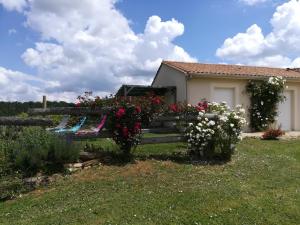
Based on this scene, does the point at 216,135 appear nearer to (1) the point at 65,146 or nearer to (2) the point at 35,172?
(1) the point at 65,146

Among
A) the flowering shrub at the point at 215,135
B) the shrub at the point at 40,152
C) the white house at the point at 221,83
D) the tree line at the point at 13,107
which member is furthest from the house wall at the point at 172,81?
the shrub at the point at 40,152

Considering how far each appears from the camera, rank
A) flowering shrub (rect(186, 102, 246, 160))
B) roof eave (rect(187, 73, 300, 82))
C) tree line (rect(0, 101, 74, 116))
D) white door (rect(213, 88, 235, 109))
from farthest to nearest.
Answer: tree line (rect(0, 101, 74, 116)), white door (rect(213, 88, 235, 109)), roof eave (rect(187, 73, 300, 82)), flowering shrub (rect(186, 102, 246, 160))

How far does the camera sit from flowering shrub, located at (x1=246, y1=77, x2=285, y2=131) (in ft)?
63.4

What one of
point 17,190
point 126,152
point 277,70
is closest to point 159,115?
point 126,152

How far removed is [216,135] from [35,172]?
4540mm

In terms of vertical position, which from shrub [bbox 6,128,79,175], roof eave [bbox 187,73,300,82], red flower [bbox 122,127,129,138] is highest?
roof eave [bbox 187,73,300,82]

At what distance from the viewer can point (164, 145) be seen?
1239 centimetres

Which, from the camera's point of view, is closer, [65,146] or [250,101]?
[65,146]

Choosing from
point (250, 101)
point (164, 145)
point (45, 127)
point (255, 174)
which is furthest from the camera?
point (250, 101)

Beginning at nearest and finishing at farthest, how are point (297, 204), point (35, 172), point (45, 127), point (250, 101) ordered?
point (297, 204) < point (35, 172) < point (45, 127) < point (250, 101)

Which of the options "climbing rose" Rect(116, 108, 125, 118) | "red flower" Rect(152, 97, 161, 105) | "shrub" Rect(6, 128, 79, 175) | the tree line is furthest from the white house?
"shrub" Rect(6, 128, 79, 175)

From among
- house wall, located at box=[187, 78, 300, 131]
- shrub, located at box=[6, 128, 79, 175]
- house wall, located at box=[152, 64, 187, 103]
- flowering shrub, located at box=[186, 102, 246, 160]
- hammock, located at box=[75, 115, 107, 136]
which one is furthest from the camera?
house wall, located at box=[152, 64, 187, 103]

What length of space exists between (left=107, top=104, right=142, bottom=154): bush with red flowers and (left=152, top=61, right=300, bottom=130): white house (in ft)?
28.1

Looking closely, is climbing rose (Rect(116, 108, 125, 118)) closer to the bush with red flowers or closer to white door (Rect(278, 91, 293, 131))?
the bush with red flowers
